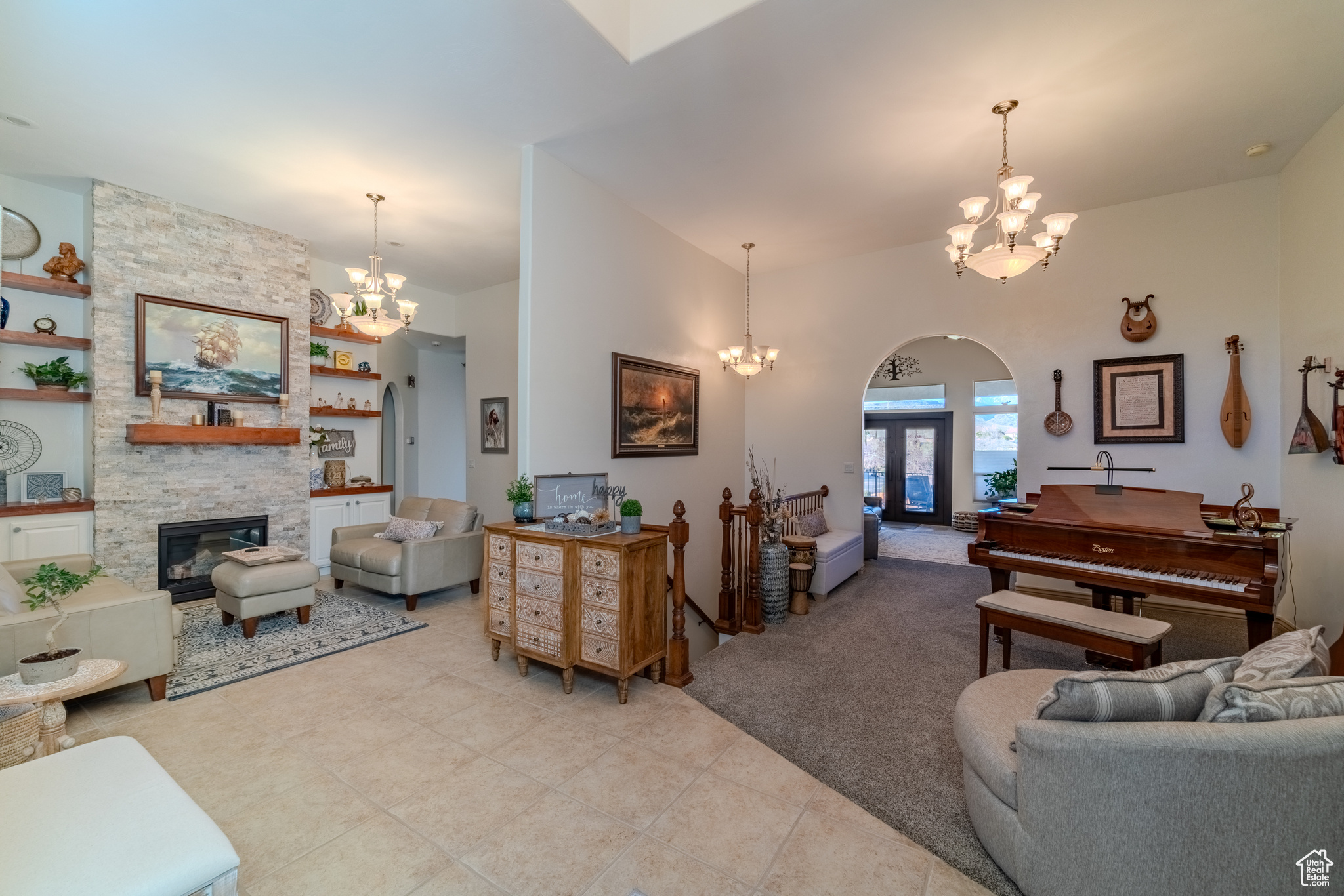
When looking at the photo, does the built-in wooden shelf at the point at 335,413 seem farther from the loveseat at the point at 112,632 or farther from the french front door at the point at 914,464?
the french front door at the point at 914,464

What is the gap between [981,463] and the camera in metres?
9.34

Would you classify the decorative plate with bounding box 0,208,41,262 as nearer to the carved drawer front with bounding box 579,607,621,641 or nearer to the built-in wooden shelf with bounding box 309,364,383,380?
the built-in wooden shelf with bounding box 309,364,383,380

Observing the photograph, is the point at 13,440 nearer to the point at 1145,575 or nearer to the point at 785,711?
the point at 785,711

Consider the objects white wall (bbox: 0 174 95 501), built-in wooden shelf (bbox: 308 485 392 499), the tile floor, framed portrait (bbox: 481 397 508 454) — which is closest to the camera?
the tile floor

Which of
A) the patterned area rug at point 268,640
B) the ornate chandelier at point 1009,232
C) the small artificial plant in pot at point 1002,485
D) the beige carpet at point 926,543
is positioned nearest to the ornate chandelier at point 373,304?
the patterned area rug at point 268,640

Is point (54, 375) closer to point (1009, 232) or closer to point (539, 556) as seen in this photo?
point (539, 556)

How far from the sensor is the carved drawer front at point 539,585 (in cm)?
324

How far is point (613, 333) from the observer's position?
467 cm

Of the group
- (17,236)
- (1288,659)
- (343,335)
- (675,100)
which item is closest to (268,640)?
(343,335)

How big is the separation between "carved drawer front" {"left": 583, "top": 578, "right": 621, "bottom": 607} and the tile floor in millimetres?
597

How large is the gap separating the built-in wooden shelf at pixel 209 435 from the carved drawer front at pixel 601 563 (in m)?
4.28

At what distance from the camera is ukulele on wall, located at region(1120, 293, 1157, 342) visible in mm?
4680

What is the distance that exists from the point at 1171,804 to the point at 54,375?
7455mm

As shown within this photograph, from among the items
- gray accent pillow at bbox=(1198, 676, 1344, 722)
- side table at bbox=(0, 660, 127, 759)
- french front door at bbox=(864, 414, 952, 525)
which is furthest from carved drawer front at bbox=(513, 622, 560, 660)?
french front door at bbox=(864, 414, 952, 525)
